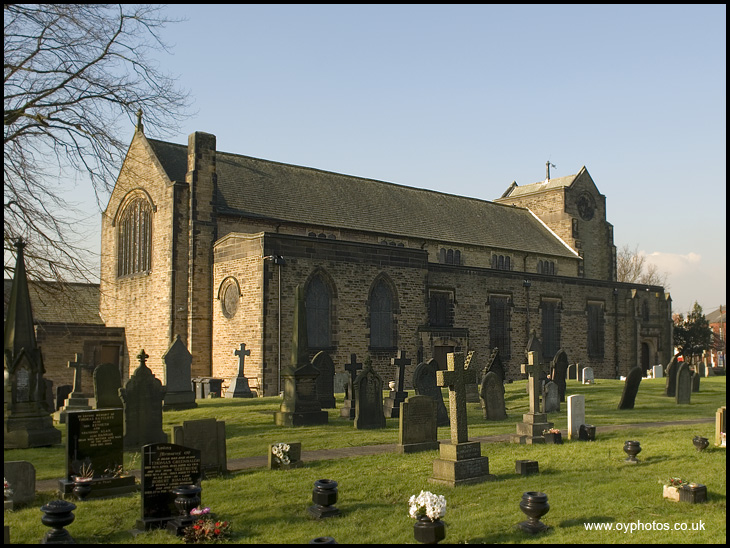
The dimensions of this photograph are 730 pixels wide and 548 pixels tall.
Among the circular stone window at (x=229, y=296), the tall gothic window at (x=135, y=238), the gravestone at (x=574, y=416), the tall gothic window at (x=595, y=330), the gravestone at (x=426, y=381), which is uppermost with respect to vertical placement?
the tall gothic window at (x=135, y=238)

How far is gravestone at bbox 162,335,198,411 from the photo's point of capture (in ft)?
64.0

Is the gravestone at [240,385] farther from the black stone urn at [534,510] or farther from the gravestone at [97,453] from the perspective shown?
the black stone urn at [534,510]

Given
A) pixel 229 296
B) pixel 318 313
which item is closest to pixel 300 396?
pixel 318 313

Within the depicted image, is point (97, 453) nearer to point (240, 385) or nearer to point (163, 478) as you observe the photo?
point (163, 478)

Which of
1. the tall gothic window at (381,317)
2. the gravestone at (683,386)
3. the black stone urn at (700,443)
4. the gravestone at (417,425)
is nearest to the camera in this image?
the black stone urn at (700,443)

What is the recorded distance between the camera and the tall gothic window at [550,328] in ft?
122

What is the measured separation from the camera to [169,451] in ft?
29.7

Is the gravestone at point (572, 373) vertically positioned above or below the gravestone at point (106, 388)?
below

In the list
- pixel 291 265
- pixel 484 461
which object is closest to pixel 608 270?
pixel 291 265

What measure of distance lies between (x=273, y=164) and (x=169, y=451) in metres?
29.1

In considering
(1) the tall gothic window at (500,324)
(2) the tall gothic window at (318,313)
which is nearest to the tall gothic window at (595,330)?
(1) the tall gothic window at (500,324)

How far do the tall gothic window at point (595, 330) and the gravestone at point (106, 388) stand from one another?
97.6ft

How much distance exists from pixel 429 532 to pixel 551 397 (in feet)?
41.4

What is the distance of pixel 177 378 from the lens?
19.9 metres
